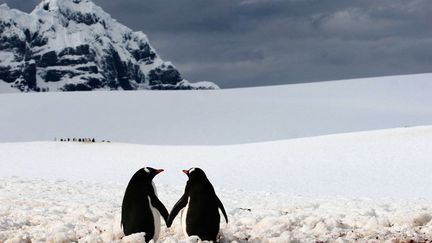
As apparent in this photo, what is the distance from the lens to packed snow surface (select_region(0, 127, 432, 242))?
26.7ft

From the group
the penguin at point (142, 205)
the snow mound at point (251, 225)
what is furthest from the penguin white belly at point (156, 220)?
the snow mound at point (251, 225)

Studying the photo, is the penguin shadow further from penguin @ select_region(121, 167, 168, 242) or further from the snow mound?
the snow mound

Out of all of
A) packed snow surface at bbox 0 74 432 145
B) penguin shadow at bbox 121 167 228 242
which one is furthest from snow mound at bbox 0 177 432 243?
packed snow surface at bbox 0 74 432 145

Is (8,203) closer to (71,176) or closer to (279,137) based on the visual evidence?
(71,176)

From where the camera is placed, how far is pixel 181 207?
721 cm

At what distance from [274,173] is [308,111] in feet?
118

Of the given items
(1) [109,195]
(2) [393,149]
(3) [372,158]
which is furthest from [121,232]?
(2) [393,149]

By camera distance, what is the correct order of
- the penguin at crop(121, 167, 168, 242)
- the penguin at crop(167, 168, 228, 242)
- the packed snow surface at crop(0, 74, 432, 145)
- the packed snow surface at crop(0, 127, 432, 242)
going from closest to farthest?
the penguin at crop(167, 168, 228, 242) → the penguin at crop(121, 167, 168, 242) → the packed snow surface at crop(0, 127, 432, 242) → the packed snow surface at crop(0, 74, 432, 145)

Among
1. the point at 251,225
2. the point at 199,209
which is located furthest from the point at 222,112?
the point at 199,209

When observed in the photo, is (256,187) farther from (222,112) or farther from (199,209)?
(222,112)

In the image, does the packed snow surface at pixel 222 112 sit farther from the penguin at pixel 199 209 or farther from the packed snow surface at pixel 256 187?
the penguin at pixel 199 209

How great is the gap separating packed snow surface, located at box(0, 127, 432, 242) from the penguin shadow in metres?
0.19

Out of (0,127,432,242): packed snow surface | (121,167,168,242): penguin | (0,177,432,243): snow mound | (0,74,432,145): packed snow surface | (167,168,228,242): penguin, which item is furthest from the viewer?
(0,74,432,145): packed snow surface

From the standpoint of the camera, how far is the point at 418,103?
187ft
